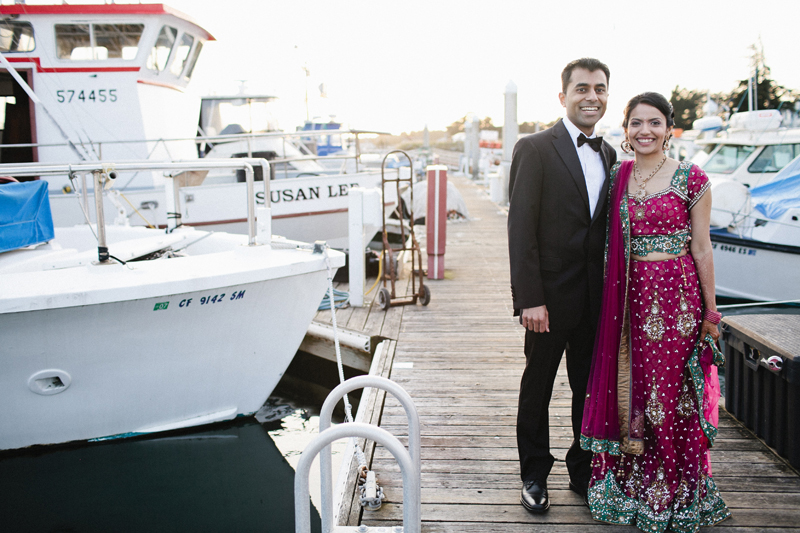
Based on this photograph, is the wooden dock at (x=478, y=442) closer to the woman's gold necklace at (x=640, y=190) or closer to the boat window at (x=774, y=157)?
the woman's gold necklace at (x=640, y=190)

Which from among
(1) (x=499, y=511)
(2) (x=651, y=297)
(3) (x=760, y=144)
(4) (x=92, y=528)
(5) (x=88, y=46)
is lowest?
(4) (x=92, y=528)

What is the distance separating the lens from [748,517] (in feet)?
7.73

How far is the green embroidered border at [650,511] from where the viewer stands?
2.21m

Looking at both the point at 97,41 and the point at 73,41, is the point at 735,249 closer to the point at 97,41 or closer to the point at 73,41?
the point at 97,41

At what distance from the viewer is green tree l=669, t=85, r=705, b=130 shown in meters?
49.3

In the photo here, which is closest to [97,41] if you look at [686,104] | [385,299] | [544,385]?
[385,299]

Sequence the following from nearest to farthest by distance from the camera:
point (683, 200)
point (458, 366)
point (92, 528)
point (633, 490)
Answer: point (683, 200), point (633, 490), point (92, 528), point (458, 366)

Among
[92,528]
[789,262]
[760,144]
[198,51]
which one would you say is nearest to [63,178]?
[198,51]

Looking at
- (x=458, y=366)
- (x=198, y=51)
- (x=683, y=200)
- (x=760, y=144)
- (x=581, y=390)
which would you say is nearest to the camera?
(x=683, y=200)

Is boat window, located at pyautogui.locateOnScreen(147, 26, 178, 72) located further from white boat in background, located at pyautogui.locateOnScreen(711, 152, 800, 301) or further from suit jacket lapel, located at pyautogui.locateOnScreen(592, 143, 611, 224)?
white boat in background, located at pyautogui.locateOnScreen(711, 152, 800, 301)

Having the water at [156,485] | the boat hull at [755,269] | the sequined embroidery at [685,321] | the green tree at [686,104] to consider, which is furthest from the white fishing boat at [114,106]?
the green tree at [686,104]

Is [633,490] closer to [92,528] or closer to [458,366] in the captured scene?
[458,366]

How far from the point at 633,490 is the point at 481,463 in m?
0.75

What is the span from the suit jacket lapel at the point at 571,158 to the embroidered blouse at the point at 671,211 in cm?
19
